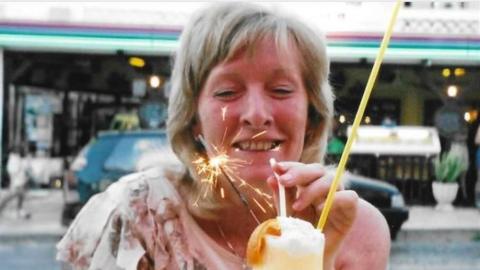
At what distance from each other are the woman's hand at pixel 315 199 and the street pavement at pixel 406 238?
667 centimetres

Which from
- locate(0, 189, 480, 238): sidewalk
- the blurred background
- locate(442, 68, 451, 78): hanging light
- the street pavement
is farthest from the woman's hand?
locate(442, 68, 451, 78): hanging light

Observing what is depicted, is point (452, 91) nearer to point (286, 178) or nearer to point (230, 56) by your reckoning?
point (230, 56)

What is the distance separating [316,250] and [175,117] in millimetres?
537

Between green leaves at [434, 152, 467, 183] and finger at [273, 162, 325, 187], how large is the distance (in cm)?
1097

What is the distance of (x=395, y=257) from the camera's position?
28.6ft

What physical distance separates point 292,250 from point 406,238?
30.0ft

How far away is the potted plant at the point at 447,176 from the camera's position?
1181 cm

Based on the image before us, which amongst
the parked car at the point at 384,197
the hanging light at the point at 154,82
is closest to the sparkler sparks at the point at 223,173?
the parked car at the point at 384,197

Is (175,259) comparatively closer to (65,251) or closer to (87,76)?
(65,251)

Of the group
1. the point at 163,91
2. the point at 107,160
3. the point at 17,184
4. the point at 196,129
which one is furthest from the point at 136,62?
the point at 196,129

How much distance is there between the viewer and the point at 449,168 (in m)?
12.0

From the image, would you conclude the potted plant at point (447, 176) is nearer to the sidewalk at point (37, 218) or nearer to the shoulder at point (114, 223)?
the sidewalk at point (37, 218)

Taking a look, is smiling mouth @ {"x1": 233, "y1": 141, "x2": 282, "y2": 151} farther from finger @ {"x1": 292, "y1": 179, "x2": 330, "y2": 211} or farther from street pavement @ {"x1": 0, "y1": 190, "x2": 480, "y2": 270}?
street pavement @ {"x1": 0, "y1": 190, "x2": 480, "y2": 270}

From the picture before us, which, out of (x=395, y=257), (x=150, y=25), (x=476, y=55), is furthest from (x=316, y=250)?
(x=476, y=55)
